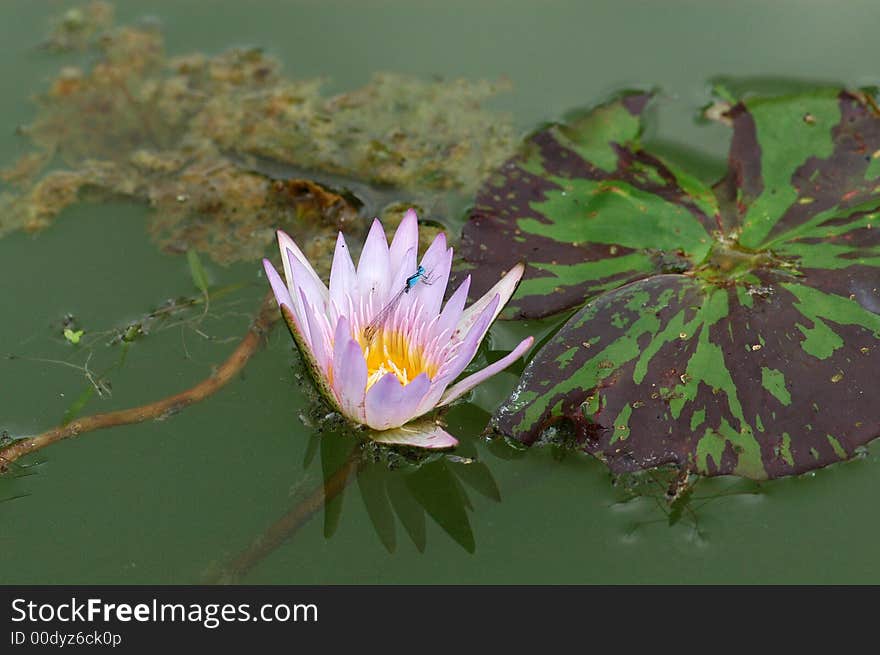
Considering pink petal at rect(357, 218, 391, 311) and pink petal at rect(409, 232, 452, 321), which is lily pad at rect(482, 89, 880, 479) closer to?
→ pink petal at rect(409, 232, 452, 321)

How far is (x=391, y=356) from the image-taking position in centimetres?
292

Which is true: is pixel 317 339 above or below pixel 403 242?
below

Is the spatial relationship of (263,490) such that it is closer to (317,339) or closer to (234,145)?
(317,339)

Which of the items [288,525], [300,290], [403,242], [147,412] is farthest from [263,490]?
[403,242]

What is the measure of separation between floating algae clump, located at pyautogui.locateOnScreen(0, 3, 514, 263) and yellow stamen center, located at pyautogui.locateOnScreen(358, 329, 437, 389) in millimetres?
888

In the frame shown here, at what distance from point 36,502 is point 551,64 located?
3.00 meters

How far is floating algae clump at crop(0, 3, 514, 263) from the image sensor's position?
373cm

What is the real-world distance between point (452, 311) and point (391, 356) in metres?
0.30

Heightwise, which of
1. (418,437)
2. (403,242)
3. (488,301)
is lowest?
(418,437)

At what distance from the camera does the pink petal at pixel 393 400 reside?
2494 mm

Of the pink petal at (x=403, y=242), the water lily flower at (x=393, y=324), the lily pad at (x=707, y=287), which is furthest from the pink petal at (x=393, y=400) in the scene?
the pink petal at (x=403, y=242)
